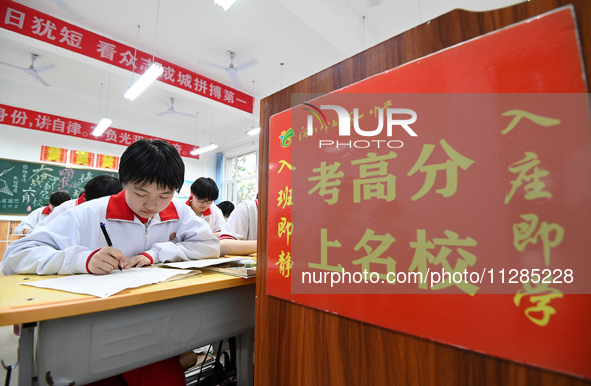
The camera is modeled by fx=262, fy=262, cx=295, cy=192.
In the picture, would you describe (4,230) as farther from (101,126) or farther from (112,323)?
(112,323)

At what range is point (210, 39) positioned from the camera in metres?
3.61

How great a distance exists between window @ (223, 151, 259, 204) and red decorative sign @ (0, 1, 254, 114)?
2.87 m

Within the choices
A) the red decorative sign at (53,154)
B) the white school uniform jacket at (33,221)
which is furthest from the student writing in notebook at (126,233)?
the red decorative sign at (53,154)

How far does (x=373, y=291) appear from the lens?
500mm

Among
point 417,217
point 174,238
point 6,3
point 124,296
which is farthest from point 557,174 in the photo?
point 6,3

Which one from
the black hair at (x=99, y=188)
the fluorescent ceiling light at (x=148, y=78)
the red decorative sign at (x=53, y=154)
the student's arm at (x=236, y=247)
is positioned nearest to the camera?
the student's arm at (x=236, y=247)

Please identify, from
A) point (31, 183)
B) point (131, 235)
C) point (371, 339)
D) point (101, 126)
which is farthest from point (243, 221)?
point (31, 183)

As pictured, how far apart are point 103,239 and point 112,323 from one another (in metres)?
0.59

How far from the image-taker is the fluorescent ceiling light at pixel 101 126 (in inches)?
171

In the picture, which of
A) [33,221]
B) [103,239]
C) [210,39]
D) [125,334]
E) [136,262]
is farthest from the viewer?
[33,221]

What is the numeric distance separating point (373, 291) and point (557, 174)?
0.33 metres

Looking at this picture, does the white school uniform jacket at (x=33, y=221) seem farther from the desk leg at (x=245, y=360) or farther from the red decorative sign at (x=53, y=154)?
the desk leg at (x=245, y=360)

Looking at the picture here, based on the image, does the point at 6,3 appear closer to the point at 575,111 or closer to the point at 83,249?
the point at 83,249

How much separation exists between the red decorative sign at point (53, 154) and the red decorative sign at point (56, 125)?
0.40m
